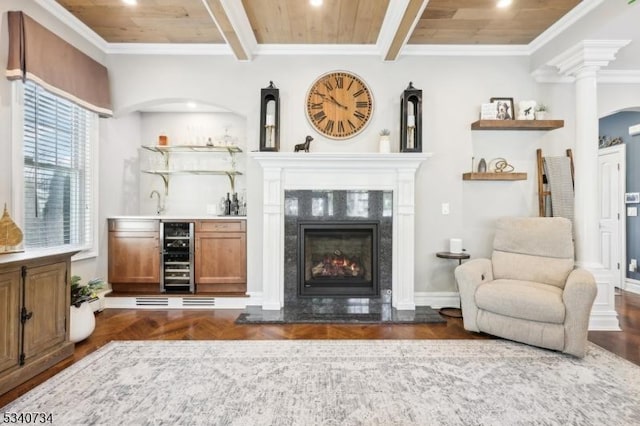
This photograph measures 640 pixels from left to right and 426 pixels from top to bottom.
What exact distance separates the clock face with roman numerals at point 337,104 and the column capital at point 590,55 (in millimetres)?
1948

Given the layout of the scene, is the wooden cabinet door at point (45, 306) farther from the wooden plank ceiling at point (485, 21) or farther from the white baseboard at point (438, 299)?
the wooden plank ceiling at point (485, 21)

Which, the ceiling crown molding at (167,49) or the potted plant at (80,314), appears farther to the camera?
the ceiling crown molding at (167,49)

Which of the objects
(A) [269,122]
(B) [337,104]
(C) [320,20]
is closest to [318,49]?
(C) [320,20]

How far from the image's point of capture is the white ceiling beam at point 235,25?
9.11 feet

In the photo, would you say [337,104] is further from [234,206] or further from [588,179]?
[588,179]

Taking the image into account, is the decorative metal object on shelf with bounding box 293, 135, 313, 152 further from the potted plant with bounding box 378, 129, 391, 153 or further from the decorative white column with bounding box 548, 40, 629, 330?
the decorative white column with bounding box 548, 40, 629, 330

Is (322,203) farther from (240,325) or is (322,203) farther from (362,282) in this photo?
(240,325)

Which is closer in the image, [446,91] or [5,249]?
[5,249]

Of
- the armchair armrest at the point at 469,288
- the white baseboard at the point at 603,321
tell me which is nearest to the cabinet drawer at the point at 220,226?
the armchair armrest at the point at 469,288

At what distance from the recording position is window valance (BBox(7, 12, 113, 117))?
2.68m

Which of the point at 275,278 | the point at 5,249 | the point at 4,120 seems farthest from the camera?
the point at 275,278

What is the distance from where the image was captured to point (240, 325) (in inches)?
129

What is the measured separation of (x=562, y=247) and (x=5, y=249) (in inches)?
177

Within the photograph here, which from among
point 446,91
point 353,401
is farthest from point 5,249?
point 446,91
